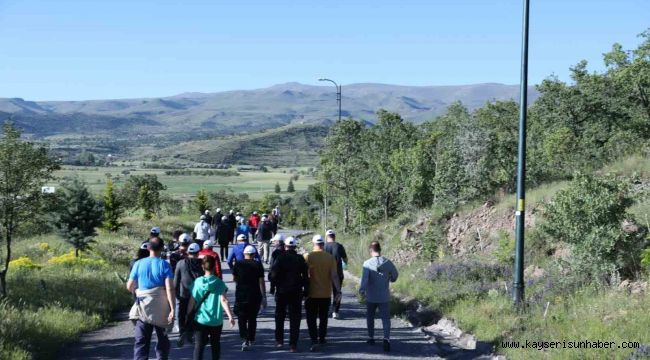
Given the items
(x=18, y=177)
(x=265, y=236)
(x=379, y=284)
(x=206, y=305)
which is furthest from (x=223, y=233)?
(x=206, y=305)

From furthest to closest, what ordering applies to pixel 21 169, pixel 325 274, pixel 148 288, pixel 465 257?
pixel 465 257, pixel 21 169, pixel 325 274, pixel 148 288

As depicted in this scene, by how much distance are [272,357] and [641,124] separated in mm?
27380

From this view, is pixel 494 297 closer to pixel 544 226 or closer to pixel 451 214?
pixel 544 226

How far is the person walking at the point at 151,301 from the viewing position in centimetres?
893

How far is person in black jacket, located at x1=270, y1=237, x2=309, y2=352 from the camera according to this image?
10641 mm

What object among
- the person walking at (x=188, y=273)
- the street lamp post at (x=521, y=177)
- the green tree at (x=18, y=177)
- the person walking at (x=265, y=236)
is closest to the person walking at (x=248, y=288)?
the person walking at (x=188, y=273)

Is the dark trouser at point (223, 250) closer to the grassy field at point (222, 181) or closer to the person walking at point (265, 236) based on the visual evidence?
the person walking at point (265, 236)

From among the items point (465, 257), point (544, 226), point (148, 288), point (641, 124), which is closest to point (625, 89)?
point (641, 124)

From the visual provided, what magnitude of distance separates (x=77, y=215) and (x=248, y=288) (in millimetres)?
14361

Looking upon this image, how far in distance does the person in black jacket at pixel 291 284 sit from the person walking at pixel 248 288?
27cm

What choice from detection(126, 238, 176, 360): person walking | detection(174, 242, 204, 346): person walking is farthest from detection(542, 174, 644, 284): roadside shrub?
detection(126, 238, 176, 360): person walking

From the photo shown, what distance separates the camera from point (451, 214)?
2278 cm

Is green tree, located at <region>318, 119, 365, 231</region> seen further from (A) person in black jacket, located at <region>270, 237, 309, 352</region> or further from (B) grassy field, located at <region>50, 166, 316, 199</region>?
(B) grassy field, located at <region>50, 166, 316, 199</region>

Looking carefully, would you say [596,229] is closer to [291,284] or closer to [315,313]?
[315,313]
